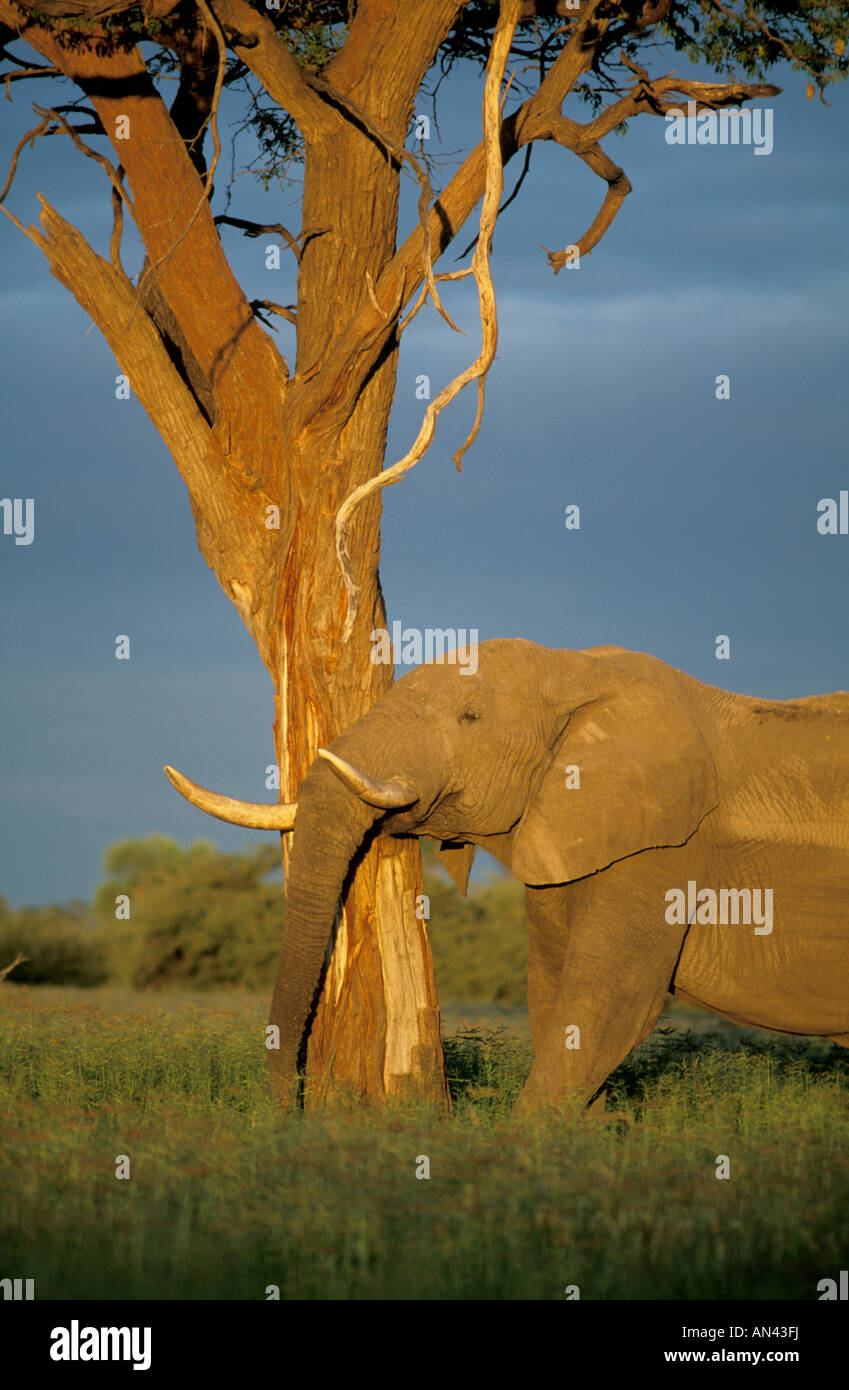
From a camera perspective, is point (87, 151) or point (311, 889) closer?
point (311, 889)

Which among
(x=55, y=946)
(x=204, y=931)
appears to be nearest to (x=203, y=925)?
(x=204, y=931)

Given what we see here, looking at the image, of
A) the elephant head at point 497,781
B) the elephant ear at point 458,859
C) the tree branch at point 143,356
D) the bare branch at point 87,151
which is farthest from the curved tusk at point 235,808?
the bare branch at point 87,151

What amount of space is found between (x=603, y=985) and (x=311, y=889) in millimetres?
1975

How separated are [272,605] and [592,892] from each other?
10.3ft

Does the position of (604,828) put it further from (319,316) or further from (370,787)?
(319,316)

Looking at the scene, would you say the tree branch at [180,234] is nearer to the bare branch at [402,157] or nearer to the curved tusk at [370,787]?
the bare branch at [402,157]

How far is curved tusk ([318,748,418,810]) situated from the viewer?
852cm

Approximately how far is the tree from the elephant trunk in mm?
1013

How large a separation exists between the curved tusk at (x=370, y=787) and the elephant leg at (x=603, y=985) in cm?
155

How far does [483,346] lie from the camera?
9.84m

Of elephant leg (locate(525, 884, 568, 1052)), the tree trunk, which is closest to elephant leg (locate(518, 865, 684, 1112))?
elephant leg (locate(525, 884, 568, 1052))

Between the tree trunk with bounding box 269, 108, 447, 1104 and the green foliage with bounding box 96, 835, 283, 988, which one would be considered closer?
the tree trunk with bounding box 269, 108, 447, 1104

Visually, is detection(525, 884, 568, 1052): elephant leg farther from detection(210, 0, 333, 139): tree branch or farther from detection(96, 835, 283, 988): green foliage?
detection(96, 835, 283, 988): green foliage
